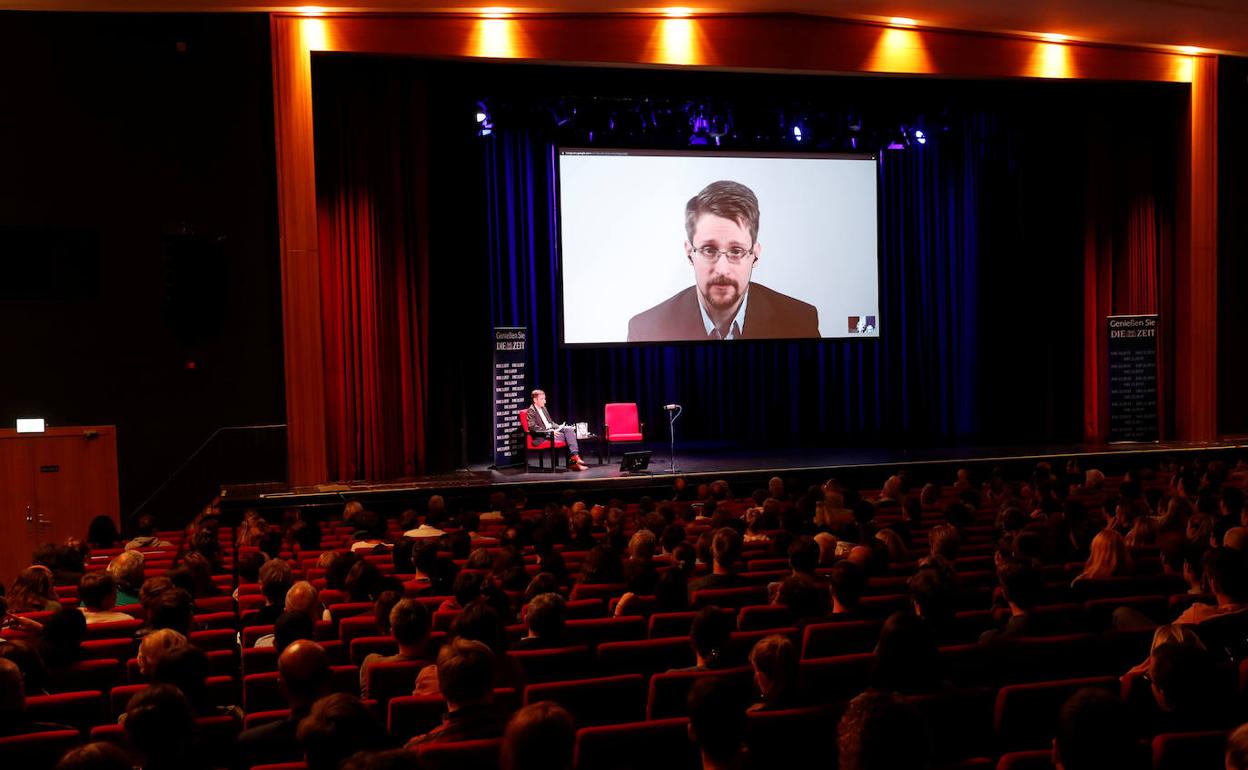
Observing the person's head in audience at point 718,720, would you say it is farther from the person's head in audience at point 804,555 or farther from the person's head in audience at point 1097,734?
the person's head in audience at point 804,555

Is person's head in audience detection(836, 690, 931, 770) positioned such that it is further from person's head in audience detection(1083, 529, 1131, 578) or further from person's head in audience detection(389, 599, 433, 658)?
person's head in audience detection(1083, 529, 1131, 578)

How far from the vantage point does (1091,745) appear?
7.79 ft

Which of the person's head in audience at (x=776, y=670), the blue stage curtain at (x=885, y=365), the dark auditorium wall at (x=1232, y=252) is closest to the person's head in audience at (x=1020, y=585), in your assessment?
the person's head in audience at (x=776, y=670)

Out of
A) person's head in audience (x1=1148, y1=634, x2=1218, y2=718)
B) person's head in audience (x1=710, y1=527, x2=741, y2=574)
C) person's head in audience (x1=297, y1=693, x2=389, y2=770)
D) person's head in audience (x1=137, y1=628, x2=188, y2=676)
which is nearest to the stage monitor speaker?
person's head in audience (x1=710, y1=527, x2=741, y2=574)

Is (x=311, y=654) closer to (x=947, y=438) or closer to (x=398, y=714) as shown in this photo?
(x=398, y=714)

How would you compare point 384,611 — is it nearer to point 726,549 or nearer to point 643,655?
point 643,655

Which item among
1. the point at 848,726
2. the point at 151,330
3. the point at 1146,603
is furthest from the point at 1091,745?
the point at 151,330

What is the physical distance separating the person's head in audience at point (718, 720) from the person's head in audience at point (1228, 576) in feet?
9.00

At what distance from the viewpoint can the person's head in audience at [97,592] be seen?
5398mm

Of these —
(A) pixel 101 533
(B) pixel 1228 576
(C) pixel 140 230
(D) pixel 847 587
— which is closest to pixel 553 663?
(D) pixel 847 587

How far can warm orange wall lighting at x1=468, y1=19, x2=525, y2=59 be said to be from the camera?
12.3m

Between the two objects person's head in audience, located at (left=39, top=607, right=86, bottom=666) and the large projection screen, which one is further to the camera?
the large projection screen

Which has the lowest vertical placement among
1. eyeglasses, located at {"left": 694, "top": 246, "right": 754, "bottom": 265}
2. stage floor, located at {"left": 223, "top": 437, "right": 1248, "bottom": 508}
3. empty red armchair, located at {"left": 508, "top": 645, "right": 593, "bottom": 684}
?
stage floor, located at {"left": 223, "top": 437, "right": 1248, "bottom": 508}

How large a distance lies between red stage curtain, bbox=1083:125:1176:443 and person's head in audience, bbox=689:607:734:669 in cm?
1349
